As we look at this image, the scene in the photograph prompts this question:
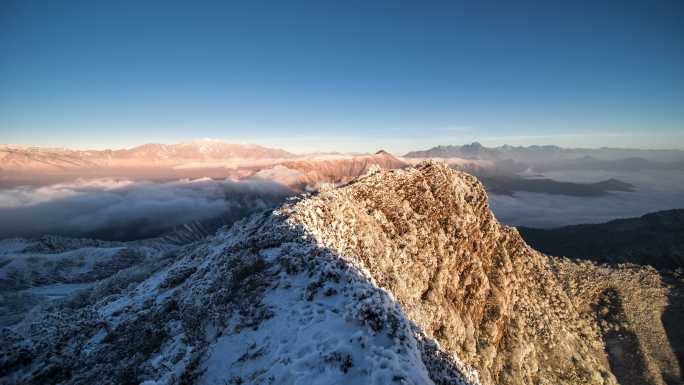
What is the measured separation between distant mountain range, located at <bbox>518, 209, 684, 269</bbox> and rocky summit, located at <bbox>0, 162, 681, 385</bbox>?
63644mm

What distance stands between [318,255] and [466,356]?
1748 cm

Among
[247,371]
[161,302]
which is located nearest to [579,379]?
[247,371]

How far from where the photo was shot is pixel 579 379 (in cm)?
3500

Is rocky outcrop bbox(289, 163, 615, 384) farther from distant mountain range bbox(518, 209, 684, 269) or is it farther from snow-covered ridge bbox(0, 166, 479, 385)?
distant mountain range bbox(518, 209, 684, 269)

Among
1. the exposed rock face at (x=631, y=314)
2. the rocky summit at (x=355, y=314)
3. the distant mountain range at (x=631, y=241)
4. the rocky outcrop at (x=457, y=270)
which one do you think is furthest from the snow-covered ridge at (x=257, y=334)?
the distant mountain range at (x=631, y=241)

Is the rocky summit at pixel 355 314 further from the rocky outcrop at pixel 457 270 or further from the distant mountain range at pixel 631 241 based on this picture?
the distant mountain range at pixel 631 241

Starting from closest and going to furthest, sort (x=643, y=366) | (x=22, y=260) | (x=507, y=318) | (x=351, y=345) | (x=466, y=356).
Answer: (x=351, y=345) → (x=466, y=356) → (x=507, y=318) → (x=643, y=366) → (x=22, y=260)

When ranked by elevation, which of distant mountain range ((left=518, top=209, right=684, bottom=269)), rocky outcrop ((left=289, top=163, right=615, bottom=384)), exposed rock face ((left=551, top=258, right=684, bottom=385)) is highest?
rocky outcrop ((left=289, top=163, right=615, bottom=384))

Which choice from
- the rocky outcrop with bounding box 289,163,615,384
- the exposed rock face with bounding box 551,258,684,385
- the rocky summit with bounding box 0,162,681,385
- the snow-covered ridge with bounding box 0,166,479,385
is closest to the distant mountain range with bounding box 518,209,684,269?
the exposed rock face with bounding box 551,258,684,385

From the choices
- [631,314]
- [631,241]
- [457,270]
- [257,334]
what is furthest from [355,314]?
[631,241]

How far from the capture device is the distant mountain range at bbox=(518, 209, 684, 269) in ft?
306

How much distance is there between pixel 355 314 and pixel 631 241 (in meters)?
176

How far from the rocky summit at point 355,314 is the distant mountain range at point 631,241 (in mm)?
63644

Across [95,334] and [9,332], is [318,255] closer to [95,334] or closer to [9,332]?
[95,334]
